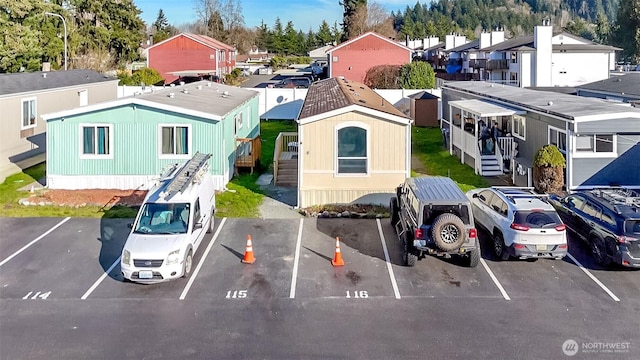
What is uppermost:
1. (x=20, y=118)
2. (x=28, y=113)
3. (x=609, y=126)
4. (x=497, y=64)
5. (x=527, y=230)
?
(x=497, y=64)

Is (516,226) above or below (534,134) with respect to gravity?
below

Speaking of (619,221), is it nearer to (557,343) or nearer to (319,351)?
(557,343)

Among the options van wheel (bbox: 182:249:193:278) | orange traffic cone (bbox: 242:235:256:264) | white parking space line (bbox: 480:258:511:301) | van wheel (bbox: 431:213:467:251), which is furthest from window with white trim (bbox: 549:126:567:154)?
van wheel (bbox: 182:249:193:278)

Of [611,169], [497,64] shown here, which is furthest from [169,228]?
[497,64]

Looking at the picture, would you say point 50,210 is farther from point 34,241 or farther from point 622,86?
point 622,86

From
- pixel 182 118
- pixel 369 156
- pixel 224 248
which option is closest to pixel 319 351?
pixel 224 248

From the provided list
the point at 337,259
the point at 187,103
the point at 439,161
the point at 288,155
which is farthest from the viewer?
the point at 439,161
